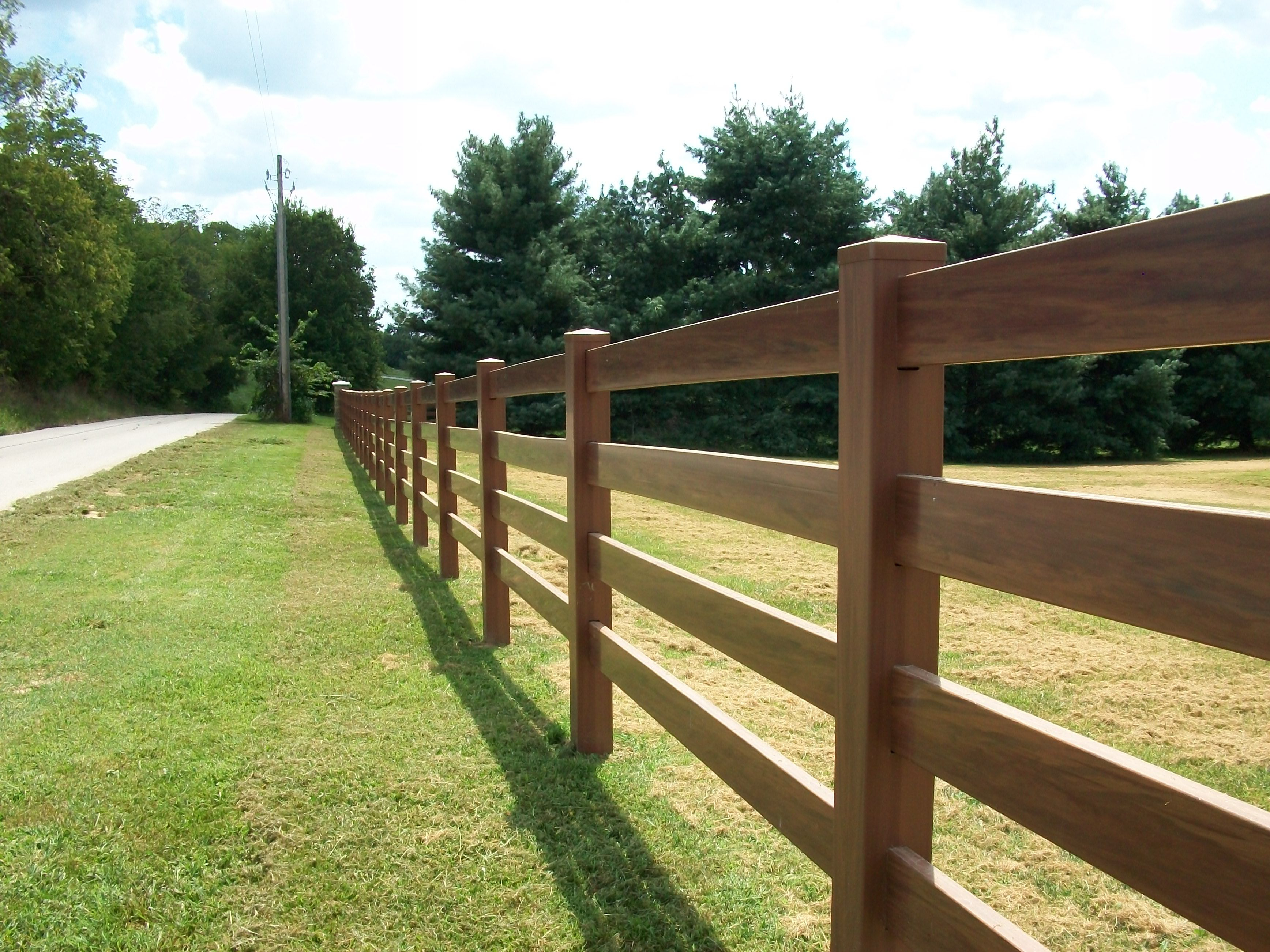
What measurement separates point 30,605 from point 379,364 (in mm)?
51200

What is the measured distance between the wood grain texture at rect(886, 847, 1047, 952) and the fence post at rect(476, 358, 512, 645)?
349cm

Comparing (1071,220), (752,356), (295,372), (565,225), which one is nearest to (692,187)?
(565,225)

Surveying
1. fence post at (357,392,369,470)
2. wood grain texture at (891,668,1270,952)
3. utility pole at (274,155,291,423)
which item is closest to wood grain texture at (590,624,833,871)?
wood grain texture at (891,668,1270,952)

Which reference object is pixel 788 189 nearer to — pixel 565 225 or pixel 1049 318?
pixel 565 225

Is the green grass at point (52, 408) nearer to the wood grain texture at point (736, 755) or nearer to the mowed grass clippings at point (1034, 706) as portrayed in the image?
the mowed grass clippings at point (1034, 706)

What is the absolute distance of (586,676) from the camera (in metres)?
3.50

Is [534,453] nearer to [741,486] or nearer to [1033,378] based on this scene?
[741,486]

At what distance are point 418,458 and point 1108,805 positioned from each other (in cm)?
720

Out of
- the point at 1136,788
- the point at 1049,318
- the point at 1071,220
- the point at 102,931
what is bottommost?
the point at 102,931

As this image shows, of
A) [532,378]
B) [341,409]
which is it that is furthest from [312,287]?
[532,378]

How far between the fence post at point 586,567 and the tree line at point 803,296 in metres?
21.5

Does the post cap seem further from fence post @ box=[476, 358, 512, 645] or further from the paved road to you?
the paved road

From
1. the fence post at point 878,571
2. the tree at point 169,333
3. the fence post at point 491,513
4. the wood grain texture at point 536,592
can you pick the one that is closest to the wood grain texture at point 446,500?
the fence post at point 491,513

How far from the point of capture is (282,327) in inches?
1144
